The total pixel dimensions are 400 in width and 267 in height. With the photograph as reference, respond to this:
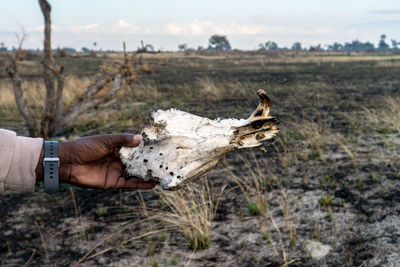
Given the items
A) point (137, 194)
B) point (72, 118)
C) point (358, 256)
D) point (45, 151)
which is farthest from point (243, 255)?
point (72, 118)

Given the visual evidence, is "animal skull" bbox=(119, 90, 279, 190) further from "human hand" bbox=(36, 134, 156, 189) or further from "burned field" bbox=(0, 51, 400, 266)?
"burned field" bbox=(0, 51, 400, 266)

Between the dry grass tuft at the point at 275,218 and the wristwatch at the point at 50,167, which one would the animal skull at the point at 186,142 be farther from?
the dry grass tuft at the point at 275,218

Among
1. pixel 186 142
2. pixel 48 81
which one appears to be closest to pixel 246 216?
pixel 186 142

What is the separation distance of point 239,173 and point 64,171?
416 cm

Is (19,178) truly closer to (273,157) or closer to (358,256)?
(358,256)

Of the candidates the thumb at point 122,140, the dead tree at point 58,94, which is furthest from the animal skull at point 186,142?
the dead tree at point 58,94

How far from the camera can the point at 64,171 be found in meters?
2.11

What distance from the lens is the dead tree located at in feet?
26.0

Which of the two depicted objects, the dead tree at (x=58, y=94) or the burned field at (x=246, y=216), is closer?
the burned field at (x=246, y=216)

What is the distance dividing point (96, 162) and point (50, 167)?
370mm

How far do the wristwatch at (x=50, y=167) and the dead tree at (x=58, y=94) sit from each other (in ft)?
20.8

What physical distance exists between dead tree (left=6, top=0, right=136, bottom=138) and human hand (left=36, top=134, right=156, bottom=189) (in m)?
6.15

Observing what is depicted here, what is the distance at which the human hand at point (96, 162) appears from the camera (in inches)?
83.6

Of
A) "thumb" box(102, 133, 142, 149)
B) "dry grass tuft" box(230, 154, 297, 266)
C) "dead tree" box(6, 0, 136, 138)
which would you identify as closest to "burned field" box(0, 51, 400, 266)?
"dry grass tuft" box(230, 154, 297, 266)
